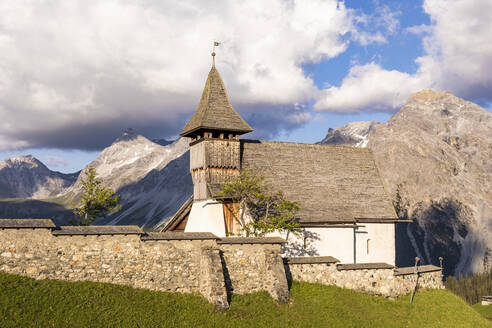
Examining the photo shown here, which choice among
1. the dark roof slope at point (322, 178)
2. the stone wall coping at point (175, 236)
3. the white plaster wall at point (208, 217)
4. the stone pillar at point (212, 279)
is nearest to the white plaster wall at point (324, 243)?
the dark roof slope at point (322, 178)

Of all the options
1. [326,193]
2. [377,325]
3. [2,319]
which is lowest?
[377,325]

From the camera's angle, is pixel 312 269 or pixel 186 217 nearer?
pixel 312 269

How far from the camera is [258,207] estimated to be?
126 ft

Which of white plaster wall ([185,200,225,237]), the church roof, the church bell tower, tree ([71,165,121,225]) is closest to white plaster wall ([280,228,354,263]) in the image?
white plaster wall ([185,200,225,237])

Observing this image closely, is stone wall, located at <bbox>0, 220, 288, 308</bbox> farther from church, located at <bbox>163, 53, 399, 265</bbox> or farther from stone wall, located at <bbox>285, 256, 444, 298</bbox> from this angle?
church, located at <bbox>163, 53, 399, 265</bbox>

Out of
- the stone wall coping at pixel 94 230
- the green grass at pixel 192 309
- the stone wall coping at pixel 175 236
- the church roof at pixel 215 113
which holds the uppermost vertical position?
the church roof at pixel 215 113

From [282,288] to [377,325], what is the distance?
6.14m

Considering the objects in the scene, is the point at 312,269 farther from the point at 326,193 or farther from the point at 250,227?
the point at 326,193

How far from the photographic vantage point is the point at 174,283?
27047 mm

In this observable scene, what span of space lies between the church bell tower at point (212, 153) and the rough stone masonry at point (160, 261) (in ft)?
34.6

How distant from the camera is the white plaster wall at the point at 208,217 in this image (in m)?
Answer: 40.5

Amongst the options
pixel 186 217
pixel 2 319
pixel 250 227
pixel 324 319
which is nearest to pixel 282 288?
pixel 324 319

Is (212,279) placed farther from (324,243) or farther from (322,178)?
(322,178)

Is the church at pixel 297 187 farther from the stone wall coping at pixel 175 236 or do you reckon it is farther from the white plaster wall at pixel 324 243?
the stone wall coping at pixel 175 236
